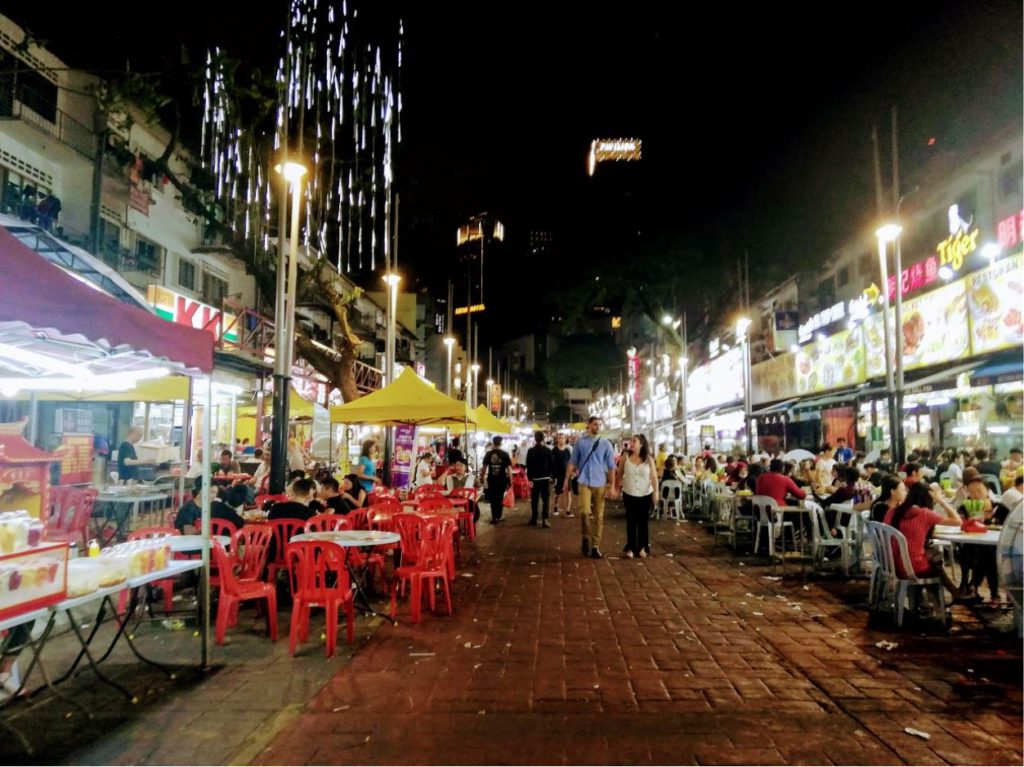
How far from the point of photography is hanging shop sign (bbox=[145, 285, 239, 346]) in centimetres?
1611

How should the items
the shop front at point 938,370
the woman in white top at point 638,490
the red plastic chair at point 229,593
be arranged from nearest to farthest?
1. the red plastic chair at point 229,593
2. the woman in white top at point 638,490
3. the shop front at point 938,370

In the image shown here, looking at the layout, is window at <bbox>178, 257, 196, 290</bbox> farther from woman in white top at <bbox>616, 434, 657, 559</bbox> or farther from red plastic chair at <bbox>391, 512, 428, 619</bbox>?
woman in white top at <bbox>616, 434, 657, 559</bbox>

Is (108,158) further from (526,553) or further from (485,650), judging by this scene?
(485,650)

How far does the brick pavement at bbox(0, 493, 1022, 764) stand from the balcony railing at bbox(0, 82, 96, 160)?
13461 mm

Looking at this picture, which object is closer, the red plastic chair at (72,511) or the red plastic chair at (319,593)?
the red plastic chair at (319,593)

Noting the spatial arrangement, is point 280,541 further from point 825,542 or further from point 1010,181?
point 1010,181

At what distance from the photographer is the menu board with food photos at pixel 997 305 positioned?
38.5 ft

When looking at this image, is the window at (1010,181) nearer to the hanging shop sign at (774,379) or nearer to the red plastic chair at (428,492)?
the hanging shop sign at (774,379)

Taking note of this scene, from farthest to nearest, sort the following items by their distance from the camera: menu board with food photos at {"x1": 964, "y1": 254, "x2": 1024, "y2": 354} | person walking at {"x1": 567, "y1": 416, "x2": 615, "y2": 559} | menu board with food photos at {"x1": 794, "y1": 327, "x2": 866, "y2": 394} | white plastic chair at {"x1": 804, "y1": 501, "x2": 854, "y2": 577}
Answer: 1. menu board with food photos at {"x1": 794, "y1": 327, "x2": 866, "y2": 394}
2. menu board with food photos at {"x1": 964, "y1": 254, "x2": 1024, "y2": 354}
3. person walking at {"x1": 567, "y1": 416, "x2": 615, "y2": 559}
4. white plastic chair at {"x1": 804, "y1": 501, "x2": 854, "y2": 577}

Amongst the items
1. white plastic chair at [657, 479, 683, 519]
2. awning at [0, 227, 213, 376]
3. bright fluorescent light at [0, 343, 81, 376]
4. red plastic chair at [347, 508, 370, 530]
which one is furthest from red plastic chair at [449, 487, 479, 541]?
awning at [0, 227, 213, 376]

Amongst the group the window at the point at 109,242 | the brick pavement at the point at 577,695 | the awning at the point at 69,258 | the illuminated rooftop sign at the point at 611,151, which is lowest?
the brick pavement at the point at 577,695

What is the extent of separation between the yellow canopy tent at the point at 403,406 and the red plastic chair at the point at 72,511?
13.3ft

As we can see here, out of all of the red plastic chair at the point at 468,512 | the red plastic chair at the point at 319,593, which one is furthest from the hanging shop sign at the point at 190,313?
the red plastic chair at the point at 319,593

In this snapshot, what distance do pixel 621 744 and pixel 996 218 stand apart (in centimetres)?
1522
